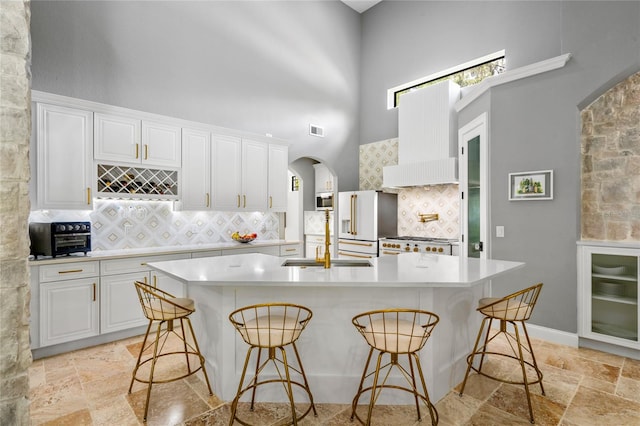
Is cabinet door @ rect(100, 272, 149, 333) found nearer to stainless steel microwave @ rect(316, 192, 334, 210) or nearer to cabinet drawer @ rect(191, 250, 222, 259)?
cabinet drawer @ rect(191, 250, 222, 259)

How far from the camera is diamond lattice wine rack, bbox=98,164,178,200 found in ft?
12.6

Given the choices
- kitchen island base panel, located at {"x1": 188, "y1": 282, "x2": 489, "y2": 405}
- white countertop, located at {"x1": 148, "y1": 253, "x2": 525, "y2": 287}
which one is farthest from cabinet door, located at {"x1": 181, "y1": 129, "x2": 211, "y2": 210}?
kitchen island base panel, located at {"x1": 188, "y1": 282, "x2": 489, "y2": 405}

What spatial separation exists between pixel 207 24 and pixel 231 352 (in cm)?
452

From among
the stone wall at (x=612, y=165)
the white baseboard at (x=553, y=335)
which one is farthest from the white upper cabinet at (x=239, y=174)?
the stone wall at (x=612, y=165)

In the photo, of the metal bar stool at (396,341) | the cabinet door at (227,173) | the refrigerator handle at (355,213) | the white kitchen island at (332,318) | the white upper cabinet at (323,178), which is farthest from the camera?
the white upper cabinet at (323,178)

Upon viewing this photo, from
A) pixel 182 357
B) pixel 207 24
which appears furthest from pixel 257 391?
pixel 207 24

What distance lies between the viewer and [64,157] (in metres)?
3.48

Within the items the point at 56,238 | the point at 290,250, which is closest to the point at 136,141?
the point at 56,238

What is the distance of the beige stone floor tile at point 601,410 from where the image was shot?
7.37 feet

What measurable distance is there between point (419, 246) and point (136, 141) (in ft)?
A: 13.3

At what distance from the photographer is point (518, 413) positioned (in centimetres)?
232

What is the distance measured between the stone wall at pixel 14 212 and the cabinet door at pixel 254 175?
11.3 ft

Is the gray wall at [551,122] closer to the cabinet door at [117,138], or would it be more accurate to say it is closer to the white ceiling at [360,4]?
the white ceiling at [360,4]

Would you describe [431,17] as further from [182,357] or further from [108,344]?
[108,344]
